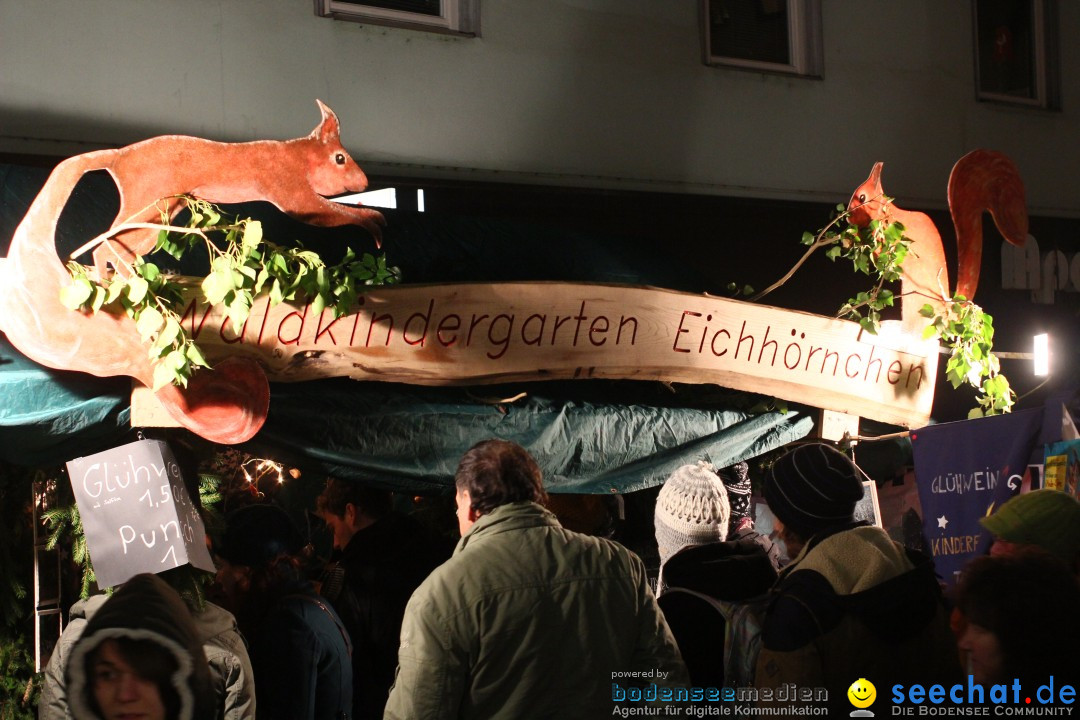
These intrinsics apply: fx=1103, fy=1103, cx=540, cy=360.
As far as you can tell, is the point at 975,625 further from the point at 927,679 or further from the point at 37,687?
the point at 37,687

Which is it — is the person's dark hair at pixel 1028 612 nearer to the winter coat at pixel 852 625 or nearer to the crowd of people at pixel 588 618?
the crowd of people at pixel 588 618

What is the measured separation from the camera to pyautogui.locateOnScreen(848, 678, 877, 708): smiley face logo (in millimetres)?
3484

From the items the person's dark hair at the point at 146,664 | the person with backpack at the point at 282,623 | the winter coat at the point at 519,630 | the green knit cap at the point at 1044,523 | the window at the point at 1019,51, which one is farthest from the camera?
the window at the point at 1019,51

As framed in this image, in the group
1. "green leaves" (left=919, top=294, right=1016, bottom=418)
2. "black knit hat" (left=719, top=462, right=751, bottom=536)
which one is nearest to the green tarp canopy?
"black knit hat" (left=719, top=462, right=751, bottom=536)

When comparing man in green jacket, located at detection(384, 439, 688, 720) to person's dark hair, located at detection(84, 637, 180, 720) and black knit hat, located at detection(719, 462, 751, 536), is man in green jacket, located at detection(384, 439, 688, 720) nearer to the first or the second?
person's dark hair, located at detection(84, 637, 180, 720)

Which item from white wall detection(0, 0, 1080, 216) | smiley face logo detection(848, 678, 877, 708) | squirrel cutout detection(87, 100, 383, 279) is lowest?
smiley face logo detection(848, 678, 877, 708)

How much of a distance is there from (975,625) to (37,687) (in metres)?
3.78

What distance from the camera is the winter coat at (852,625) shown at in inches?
136

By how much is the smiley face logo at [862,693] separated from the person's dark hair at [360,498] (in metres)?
2.23

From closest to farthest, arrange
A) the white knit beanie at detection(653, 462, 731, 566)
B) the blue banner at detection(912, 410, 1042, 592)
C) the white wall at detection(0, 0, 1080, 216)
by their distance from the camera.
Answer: the white knit beanie at detection(653, 462, 731, 566)
the white wall at detection(0, 0, 1080, 216)
the blue banner at detection(912, 410, 1042, 592)

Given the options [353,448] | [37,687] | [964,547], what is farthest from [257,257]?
[964,547]

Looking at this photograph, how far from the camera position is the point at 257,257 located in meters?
4.34

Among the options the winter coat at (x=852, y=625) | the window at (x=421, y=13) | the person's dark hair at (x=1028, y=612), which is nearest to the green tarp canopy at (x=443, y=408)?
the window at (x=421, y=13)

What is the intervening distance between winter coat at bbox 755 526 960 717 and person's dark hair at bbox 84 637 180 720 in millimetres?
1884
